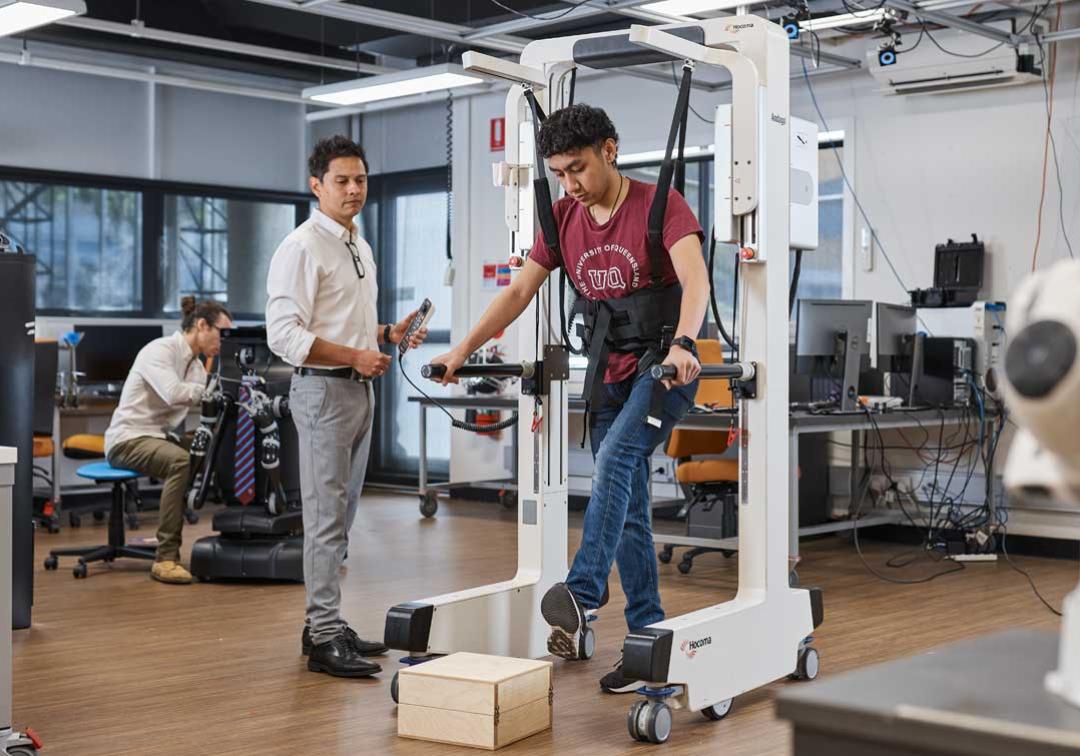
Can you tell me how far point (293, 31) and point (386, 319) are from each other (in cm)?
263

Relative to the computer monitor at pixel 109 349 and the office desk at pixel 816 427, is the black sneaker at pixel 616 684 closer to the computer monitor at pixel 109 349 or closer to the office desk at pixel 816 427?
the office desk at pixel 816 427

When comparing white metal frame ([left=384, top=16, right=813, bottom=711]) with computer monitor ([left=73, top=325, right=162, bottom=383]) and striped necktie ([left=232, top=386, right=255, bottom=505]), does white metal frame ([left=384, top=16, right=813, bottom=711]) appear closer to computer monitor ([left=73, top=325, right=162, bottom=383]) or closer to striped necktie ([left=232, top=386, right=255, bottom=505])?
striped necktie ([left=232, top=386, right=255, bottom=505])

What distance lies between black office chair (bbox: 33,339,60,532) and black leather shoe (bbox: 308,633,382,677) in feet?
11.5

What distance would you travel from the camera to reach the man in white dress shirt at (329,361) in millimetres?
4004

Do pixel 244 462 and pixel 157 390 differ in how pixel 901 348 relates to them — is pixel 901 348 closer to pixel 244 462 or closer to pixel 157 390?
pixel 244 462

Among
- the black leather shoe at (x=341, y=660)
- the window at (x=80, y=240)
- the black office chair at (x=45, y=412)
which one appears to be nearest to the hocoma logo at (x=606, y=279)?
the black leather shoe at (x=341, y=660)

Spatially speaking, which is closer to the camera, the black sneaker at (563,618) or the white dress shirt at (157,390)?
the black sneaker at (563,618)

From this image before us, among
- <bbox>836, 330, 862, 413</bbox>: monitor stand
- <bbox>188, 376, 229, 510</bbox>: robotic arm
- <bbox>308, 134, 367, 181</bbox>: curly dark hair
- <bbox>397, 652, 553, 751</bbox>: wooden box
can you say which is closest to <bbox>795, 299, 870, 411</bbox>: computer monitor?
<bbox>836, 330, 862, 413</bbox>: monitor stand

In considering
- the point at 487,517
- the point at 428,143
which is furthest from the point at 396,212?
the point at 487,517

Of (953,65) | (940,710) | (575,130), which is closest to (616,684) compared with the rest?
(575,130)

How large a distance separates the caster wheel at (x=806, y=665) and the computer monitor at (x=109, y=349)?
19.8ft

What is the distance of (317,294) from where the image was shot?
4086 millimetres

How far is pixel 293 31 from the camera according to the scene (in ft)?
28.9

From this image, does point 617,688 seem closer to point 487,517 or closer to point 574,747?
point 574,747
